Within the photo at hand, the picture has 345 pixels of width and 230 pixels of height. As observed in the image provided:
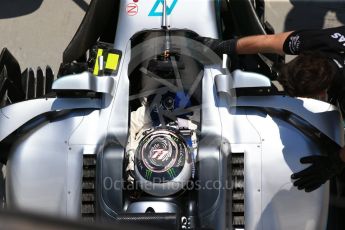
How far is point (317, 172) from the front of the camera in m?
2.04

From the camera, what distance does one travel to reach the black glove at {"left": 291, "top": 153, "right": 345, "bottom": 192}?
6.69 ft

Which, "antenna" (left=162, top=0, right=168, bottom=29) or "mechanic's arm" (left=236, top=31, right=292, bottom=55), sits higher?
"antenna" (left=162, top=0, right=168, bottom=29)

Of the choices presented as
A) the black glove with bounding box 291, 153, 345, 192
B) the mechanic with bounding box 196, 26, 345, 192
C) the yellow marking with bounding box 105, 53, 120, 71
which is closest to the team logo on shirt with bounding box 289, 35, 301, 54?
the mechanic with bounding box 196, 26, 345, 192

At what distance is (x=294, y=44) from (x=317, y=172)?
475mm

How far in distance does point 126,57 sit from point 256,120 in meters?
0.58

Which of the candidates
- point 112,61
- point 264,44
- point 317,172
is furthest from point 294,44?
point 112,61

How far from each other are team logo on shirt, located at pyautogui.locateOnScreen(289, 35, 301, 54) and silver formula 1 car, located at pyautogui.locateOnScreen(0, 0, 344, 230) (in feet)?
0.50

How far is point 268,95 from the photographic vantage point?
2139 mm

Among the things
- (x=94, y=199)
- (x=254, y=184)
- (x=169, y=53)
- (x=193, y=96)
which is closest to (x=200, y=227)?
(x=254, y=184)

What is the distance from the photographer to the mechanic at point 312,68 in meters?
1.96

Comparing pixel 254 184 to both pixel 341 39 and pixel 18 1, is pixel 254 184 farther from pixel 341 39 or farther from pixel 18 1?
pixel 18 1

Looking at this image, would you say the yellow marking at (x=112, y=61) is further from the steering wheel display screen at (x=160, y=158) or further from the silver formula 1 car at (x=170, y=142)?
the steering wheel display screen at (x=160, y=158)

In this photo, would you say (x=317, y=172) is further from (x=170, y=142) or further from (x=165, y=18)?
(x=165, y=18)

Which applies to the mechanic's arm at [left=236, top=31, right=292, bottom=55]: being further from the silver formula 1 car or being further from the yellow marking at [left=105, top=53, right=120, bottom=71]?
the yellow marking at [left=105, top=53, right=120, bottom=71]
